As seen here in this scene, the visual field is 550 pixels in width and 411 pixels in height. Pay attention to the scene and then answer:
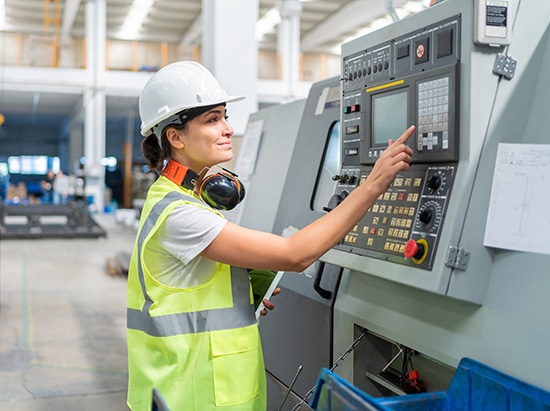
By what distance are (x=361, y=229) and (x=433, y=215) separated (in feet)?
1.03

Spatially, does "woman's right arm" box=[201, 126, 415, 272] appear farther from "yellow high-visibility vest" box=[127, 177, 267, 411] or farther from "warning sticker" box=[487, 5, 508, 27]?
"warning sticker" box=[487, 5, 508, 27]

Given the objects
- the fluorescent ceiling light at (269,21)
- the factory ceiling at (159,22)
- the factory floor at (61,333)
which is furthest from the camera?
the fluorescent ceiling light at (269,21)

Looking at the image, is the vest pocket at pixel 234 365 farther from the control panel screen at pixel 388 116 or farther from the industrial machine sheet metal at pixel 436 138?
the control panel screen at pixel 388 116

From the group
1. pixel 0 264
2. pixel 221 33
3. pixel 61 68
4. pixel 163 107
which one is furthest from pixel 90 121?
pixel 163 107

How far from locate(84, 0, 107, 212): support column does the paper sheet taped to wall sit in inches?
595

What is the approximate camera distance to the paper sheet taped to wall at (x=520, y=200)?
1368 mm

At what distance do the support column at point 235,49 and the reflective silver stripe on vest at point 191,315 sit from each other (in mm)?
3937

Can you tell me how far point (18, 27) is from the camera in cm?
1961

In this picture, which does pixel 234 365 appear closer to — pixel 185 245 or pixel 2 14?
pixel 185 245

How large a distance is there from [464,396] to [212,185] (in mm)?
813

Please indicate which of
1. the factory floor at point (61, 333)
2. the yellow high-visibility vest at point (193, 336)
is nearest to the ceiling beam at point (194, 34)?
the factory floor at point (61, 333)

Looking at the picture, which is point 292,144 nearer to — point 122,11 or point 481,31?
point 481,31

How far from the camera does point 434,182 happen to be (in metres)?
1.54

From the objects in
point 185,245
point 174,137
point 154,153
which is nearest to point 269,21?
point 154,153
